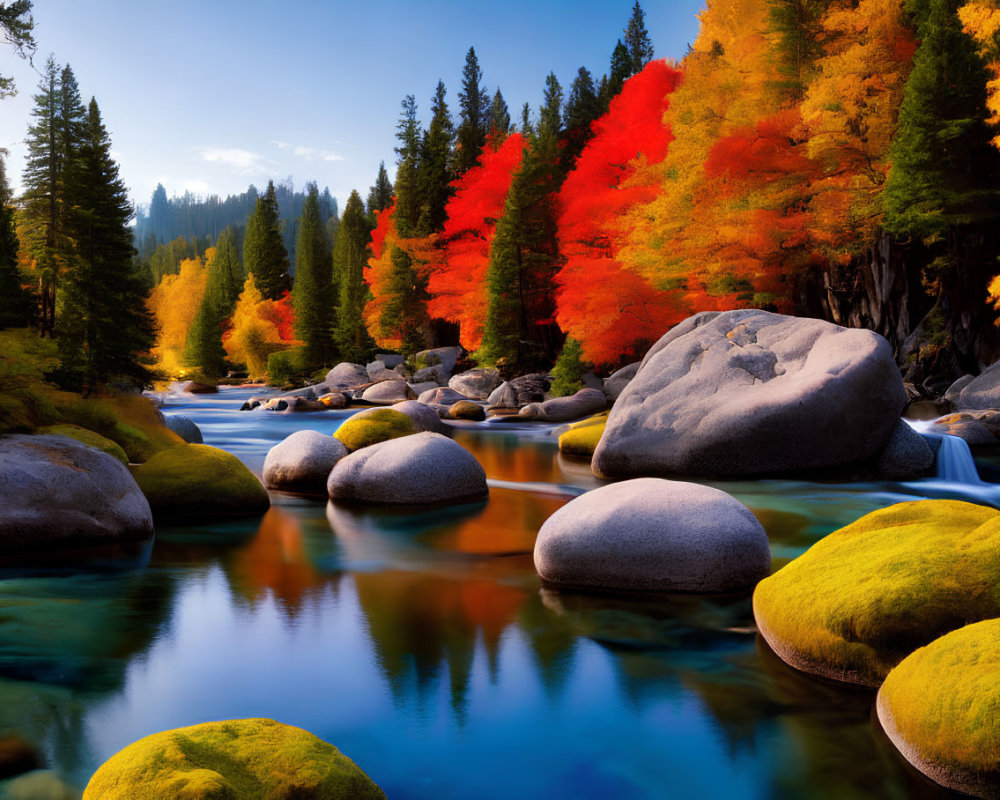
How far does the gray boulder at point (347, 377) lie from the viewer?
35594mm

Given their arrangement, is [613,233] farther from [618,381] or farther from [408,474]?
[408,474]

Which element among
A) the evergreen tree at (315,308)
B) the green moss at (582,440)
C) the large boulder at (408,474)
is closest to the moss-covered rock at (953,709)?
the large boulder at (408,474)

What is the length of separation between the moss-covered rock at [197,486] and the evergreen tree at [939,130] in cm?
1405

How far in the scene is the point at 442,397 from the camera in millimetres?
26578

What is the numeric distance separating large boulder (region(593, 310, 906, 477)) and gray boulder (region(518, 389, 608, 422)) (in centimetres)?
941

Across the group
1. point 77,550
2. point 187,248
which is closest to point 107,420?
point 77,550

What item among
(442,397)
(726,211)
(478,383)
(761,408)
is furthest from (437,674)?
(478,383)

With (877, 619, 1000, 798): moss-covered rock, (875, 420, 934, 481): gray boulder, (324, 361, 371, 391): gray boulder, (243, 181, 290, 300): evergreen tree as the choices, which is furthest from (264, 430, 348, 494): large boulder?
(243, 181, 290, 300): evergreen tree

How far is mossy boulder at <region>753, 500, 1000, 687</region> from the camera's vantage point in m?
4.22

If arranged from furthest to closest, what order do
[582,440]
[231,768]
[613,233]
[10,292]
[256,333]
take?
[256,333]
[613,233]
[10,292]
[582,440]
[231,768]

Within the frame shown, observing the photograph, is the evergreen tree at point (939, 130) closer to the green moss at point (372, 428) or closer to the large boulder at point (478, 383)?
the green moss at point (372, 428)

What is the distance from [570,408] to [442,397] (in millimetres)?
6353

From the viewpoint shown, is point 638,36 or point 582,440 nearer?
point 582,440

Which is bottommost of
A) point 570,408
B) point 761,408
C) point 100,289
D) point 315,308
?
point 570,408
